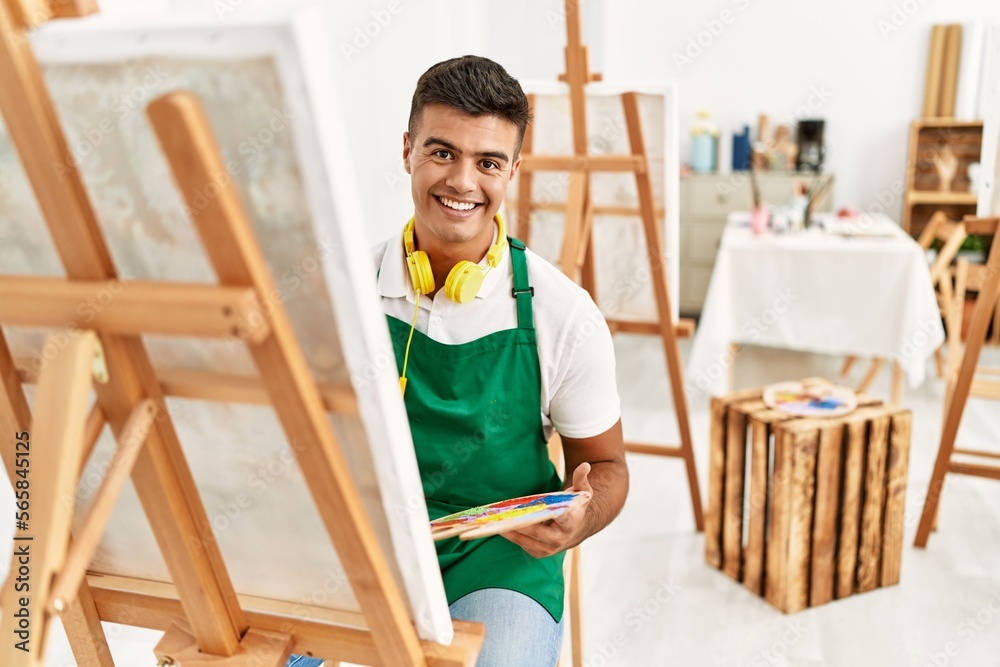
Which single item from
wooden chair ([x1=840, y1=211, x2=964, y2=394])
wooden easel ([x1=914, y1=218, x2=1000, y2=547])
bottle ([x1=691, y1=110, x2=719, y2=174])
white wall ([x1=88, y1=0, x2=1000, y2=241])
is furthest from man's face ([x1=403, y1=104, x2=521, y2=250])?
bottle ([x1=691, y1=110, x2=719, y2=174])

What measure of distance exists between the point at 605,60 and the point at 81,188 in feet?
16.8

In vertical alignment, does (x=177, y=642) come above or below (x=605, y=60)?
below

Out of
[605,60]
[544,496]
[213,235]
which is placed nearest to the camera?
[213,235]

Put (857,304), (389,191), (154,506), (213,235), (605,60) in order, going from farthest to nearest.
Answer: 1. (605,60)
2. (857,304)
3. (389,191)
4. (154,506)
5. (213,235)

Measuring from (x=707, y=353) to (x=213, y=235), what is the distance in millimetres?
3070

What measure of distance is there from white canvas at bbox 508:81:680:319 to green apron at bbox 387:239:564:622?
3.12 feet

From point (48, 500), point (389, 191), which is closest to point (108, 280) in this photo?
point (48, 500)

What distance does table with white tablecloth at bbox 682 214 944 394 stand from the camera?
3482mm

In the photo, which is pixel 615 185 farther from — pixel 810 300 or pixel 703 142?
pixel 703 142

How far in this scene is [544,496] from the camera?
118cm

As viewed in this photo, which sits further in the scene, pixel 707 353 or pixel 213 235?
pixel 707 353

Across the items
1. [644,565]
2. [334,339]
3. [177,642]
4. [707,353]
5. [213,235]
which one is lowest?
[644,565]

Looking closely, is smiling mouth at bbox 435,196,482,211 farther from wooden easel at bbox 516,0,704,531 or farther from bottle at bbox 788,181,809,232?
bottle at bbox 788,181,809,232

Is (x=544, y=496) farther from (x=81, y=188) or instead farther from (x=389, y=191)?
(x=389, y=191)
